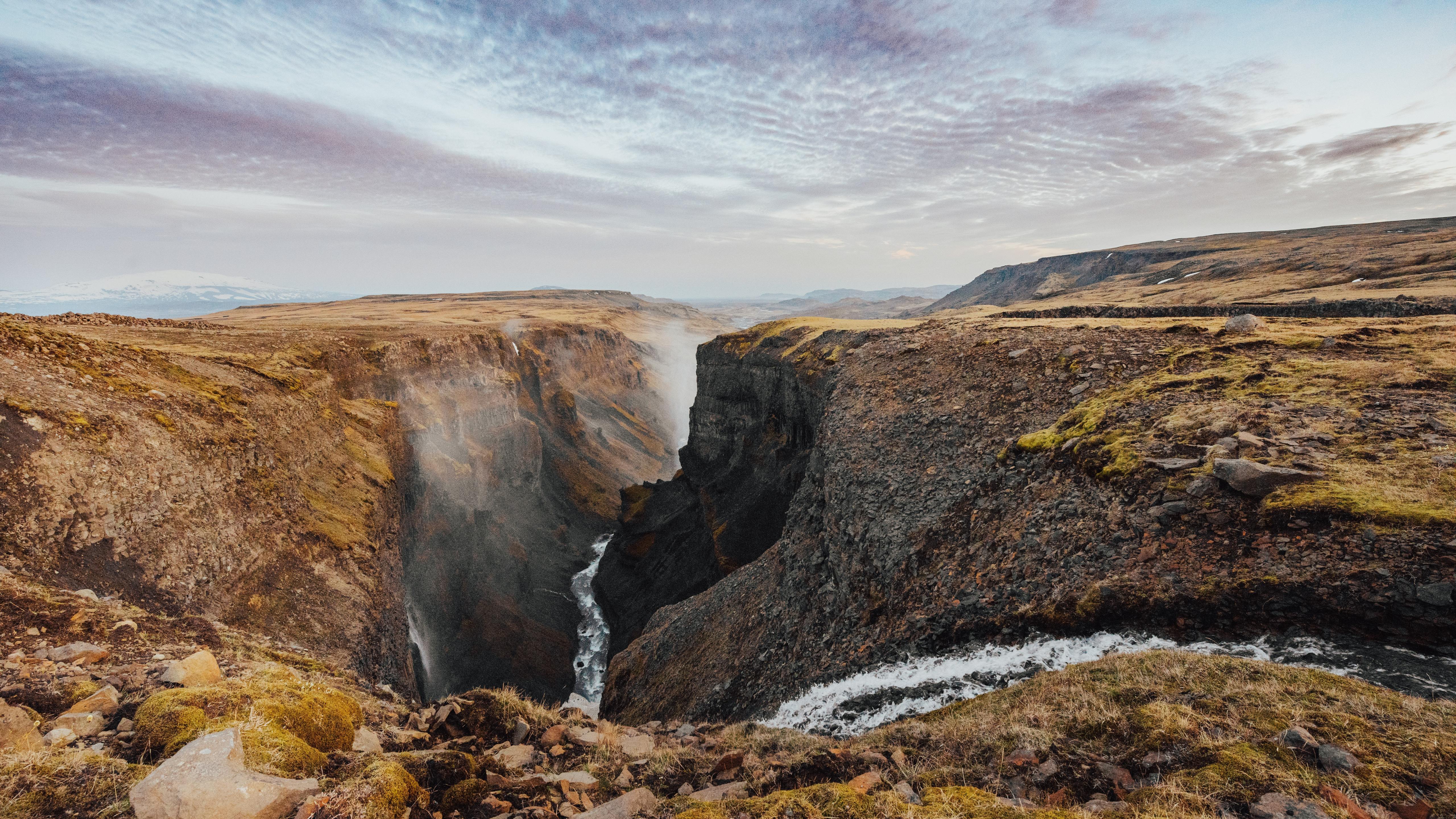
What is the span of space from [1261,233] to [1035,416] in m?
188

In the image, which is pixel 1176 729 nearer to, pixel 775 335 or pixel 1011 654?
pixel 1011 654

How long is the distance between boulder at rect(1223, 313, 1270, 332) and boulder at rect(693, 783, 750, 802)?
23.1m

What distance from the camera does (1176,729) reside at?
21.0 feet

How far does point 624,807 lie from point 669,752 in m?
2.52

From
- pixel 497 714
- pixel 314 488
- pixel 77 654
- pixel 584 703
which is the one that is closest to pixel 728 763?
pixel 497 714

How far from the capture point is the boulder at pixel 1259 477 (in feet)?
33.0

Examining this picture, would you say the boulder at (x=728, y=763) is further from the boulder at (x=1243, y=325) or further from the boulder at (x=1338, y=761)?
the boulder at (x=1243, y=325)

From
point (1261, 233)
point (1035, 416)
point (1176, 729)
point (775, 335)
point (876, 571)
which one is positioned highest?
point (1261, 233)

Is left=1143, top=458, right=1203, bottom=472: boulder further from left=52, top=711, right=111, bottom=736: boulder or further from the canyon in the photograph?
left=52, top=711, right=111, bottom=736: boulder

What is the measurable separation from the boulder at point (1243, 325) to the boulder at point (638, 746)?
77.2 feet

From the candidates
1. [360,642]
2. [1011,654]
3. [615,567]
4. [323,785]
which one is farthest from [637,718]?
[615,567]

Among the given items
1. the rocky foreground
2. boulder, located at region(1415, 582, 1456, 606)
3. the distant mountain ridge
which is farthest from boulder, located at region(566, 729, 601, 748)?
the distant mountain ridge

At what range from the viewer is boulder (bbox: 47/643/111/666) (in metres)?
7.89

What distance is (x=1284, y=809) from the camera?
4.65m
